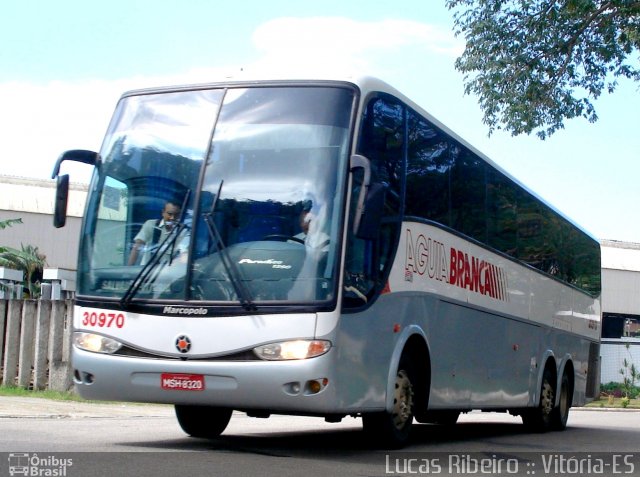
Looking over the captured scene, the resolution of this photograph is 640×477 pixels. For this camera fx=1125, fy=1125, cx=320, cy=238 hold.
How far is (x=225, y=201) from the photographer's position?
33.3ft

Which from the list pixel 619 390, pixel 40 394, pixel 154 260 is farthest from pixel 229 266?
pixel 619 390

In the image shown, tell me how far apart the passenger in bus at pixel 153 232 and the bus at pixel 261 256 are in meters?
0.01

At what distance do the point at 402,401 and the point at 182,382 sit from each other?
2612 mm

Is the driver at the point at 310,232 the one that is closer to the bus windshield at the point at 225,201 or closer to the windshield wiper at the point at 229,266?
the bus windshield at the point at 225,201

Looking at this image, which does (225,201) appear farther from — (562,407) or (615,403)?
(615,403)

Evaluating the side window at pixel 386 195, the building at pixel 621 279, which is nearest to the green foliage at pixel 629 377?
the building at pixel 621 279

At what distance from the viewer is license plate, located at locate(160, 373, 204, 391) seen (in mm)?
9805

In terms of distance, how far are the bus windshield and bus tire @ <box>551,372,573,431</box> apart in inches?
Answer: 391

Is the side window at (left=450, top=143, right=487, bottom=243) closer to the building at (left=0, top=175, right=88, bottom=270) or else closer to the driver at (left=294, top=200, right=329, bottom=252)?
the driver at (left=294, top=200, right=329, bottom=252)

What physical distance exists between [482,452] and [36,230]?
153 ft

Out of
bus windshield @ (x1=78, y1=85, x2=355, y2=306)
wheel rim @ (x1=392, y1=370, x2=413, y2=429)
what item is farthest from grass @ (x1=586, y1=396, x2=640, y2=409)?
bus windshield @ (x1=78, y1=85, x2=355, y2=306)

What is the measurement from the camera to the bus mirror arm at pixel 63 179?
1083 centimetres

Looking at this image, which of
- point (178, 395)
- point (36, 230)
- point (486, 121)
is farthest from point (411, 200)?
point (36, 230)

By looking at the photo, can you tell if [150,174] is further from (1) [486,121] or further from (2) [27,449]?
(1) [486,121]
